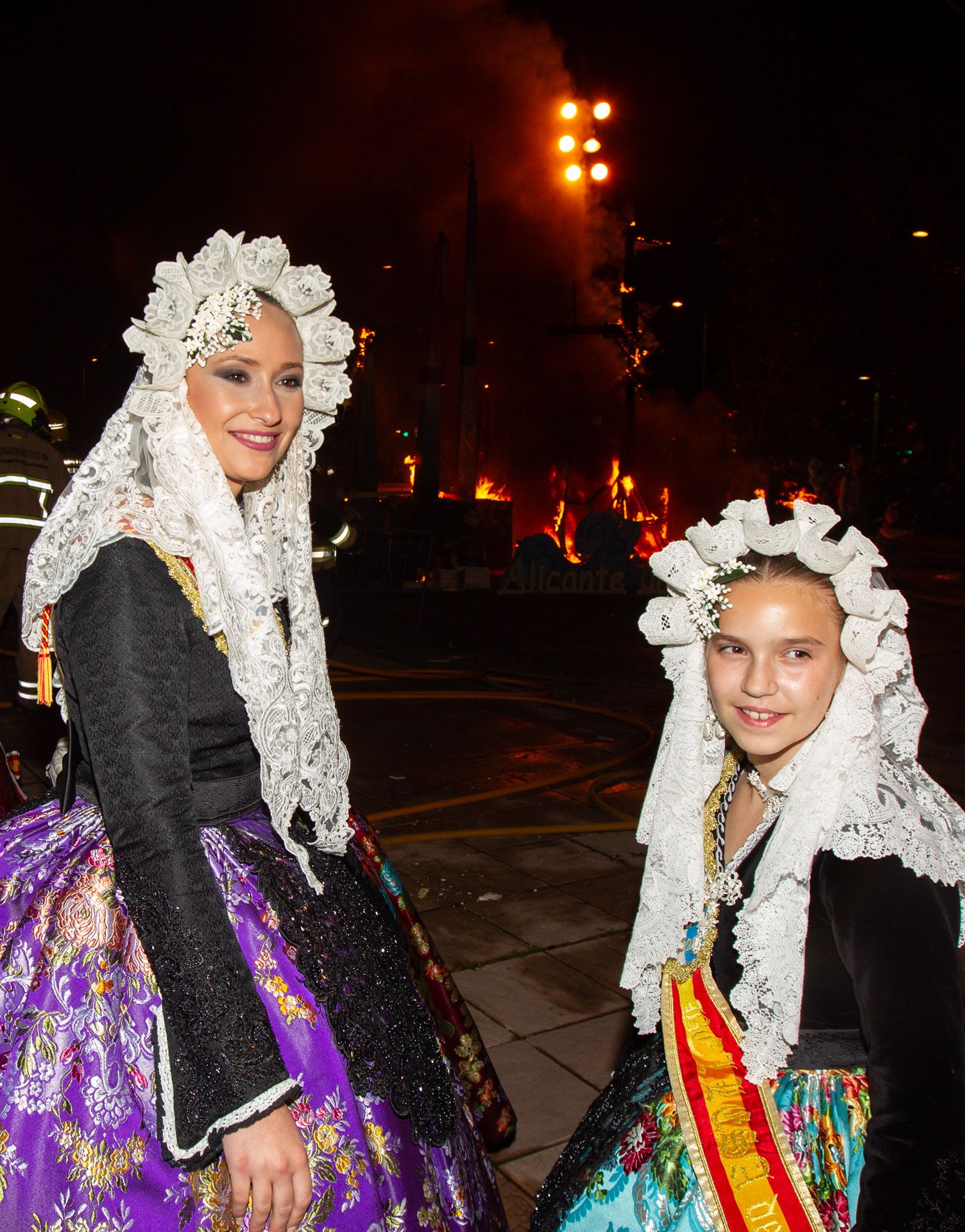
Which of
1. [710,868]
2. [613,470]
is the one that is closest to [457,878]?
[710,868]

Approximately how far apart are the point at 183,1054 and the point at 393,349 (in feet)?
117

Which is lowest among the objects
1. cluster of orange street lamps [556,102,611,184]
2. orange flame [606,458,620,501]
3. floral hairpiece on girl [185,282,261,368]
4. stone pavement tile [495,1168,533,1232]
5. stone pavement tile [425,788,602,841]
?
stone pavement tile [495,1168,533,1232]

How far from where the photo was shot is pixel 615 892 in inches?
191

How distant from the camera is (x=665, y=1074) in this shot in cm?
190

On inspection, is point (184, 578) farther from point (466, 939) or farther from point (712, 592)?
point (466, 939)

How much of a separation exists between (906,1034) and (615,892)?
11.3 ft

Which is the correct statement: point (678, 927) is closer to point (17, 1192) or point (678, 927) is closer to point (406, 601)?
point (17, 1192)

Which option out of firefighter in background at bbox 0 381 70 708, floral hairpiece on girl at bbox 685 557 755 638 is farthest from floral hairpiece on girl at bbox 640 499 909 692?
firefighter in background at bbox 0 381 70 708

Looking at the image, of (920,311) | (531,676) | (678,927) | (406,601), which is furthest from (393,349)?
(678,927)

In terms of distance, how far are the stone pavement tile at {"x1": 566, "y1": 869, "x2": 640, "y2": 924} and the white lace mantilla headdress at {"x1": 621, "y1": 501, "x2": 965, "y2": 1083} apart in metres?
2.71

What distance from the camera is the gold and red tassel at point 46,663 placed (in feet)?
6.90

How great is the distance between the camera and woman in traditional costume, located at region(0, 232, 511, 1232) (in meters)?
1.65

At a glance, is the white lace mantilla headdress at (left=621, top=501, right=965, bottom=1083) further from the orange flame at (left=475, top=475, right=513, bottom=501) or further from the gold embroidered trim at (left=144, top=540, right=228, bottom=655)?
the orange flame at (left=475, top=475, right=513, bottom=501)

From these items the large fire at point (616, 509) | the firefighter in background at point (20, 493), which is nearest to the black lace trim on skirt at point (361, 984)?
the firefighter in background at point (20, 493)
